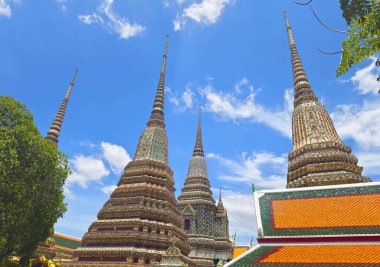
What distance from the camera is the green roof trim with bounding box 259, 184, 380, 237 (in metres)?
10.7

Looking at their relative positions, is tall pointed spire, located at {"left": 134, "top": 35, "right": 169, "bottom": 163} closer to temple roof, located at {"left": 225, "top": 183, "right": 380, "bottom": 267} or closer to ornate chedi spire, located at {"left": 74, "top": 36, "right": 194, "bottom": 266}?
ornate chedi spire, located at {"left": 74, "top": 36, "right": 194, "bottom": 266}

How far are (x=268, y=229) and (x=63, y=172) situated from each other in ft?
34.4

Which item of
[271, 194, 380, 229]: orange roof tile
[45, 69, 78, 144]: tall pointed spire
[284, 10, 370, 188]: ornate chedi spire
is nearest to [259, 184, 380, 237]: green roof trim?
[271, 194, 380, 229]: orange roof tile

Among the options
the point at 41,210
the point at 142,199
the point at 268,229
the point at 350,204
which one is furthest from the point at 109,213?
the point at 350,204

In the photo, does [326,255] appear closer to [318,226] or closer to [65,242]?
[318,226]

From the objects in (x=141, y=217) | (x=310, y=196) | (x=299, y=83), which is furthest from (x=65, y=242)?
(x=299, y=83)

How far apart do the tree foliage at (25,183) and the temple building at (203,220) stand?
71.4 ft

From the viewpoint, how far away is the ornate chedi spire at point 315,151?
1908cm

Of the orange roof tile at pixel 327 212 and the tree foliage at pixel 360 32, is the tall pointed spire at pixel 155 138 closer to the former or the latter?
the orange roof tile at pixel 327 212

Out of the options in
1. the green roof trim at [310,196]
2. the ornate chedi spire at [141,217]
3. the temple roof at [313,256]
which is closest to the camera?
the temple roof at [313,256]

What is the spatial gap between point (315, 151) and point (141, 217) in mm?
13899

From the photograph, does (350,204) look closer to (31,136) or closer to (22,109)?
(31,136)

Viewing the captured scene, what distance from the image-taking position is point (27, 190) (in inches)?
488

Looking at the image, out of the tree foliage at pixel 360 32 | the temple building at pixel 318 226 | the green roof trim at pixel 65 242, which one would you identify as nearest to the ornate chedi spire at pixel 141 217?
the temple building at pixel 318 226
